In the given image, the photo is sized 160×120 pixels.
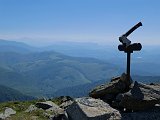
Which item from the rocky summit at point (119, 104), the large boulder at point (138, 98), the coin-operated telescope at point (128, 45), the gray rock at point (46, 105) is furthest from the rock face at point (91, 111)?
the gray rock at point (46, 105)

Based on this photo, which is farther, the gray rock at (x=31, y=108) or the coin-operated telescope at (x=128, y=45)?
the gray rock at (x=31, y=108)

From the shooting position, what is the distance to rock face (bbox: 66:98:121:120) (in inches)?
872

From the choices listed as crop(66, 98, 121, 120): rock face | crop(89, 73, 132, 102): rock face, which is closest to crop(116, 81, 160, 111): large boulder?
crop(66, 98, 121, 120): rock face

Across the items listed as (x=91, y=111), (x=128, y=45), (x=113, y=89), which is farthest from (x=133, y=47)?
(x=91, y=111)

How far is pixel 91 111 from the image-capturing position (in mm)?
22641

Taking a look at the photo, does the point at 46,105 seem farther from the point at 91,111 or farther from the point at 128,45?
the point at 128,45

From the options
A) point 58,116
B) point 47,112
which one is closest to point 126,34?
point 58,116

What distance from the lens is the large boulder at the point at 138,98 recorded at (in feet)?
74.5

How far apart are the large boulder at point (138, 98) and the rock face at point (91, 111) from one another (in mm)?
1013

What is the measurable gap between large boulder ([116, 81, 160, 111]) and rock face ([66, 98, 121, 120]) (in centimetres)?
101

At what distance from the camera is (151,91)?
23.6 meters

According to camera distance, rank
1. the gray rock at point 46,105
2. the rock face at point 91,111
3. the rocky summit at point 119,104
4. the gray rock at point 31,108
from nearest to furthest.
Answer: the rock face at point 91,111, the rocky summit at point 119,104, the gray rock at point 31,108, the gray rock at point 46,105

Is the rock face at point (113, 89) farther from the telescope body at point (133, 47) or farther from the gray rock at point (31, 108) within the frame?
the gray rock at point (31, 108)

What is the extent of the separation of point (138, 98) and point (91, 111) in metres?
3.48
